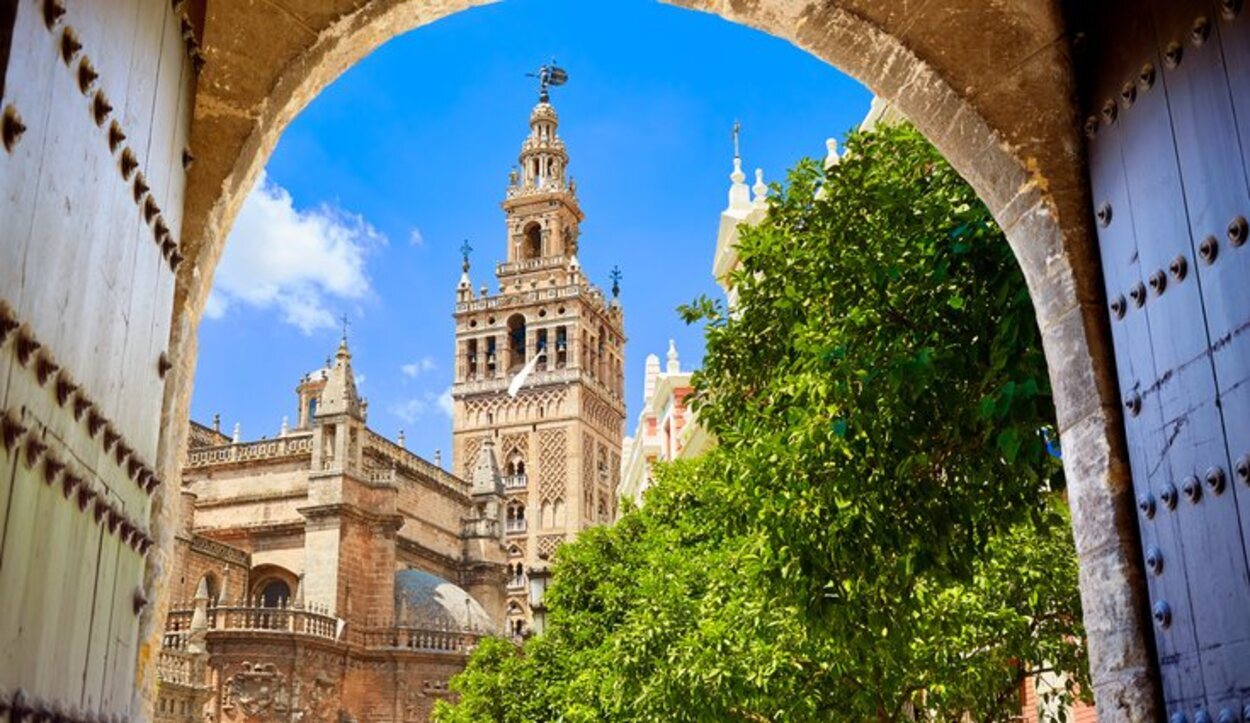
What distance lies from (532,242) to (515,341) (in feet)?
20.0

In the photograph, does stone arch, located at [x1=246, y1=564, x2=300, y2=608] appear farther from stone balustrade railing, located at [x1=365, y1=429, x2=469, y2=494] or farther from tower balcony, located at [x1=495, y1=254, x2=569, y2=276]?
tower balcony, located at [x1=495, y1=254, x2=569, y2=276]

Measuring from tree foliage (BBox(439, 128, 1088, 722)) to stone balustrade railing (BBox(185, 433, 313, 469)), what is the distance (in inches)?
1104

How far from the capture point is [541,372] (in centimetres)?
7125

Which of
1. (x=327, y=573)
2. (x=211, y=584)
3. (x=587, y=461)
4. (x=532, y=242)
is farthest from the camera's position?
(x=532, y=242)

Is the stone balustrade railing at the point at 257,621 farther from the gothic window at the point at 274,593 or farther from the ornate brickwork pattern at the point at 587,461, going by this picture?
the ornate brickwork pattern at the point at 587,461

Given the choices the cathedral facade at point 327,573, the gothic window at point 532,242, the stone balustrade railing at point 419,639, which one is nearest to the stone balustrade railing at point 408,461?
the cathedral facade at point 327,573

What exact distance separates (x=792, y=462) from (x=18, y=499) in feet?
19.3

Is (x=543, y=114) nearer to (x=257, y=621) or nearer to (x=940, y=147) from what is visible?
(x=257, y=621)

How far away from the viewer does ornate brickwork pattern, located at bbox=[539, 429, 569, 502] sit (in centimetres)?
6938

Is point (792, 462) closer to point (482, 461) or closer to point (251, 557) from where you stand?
point (251, 557)

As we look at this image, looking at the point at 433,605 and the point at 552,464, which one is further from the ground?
the point at 552,464

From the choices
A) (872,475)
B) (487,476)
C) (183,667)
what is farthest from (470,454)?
(872,475)

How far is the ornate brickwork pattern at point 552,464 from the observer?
228ft

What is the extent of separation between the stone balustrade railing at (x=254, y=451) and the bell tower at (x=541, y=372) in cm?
2709
